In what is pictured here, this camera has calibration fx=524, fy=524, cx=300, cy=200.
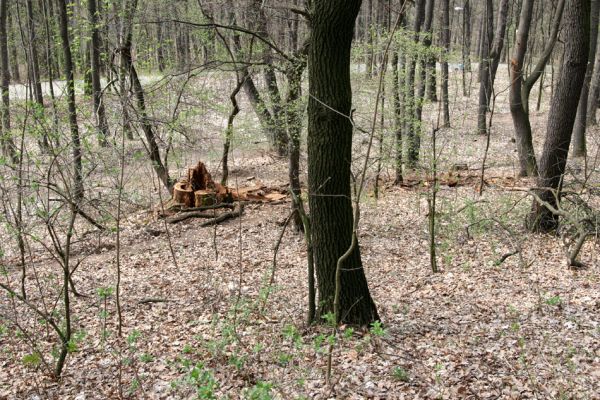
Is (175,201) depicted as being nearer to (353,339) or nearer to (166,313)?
(166,313)

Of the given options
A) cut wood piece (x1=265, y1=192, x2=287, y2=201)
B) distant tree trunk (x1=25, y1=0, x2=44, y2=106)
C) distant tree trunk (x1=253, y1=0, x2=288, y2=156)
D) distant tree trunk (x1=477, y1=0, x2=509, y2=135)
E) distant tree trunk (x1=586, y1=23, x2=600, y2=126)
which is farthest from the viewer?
distant tree trunk (x1=586, y1=23, x2=600, y2=126)

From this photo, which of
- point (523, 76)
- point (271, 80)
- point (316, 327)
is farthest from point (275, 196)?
point (316, 327)

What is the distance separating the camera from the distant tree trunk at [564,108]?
24.8ft

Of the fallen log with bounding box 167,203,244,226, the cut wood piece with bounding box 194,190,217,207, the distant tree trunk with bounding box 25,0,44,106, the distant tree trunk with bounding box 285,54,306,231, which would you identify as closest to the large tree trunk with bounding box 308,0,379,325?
the distant tree trunk with bounding box 285,54,306,231

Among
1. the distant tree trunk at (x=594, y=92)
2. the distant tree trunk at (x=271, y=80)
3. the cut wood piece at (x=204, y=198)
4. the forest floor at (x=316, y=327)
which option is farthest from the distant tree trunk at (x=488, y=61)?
the cut wood piece at (x=204, y=198)

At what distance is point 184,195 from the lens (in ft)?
37.4

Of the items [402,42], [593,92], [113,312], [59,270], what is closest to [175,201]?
[59,270]

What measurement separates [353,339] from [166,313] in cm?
256

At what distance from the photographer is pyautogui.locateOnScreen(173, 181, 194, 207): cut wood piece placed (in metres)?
11.4

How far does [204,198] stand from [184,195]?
469 mm

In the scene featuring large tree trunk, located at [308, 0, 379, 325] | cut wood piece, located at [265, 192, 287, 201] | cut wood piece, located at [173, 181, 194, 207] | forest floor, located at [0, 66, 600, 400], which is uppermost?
large tree trunk, located at [308, 0, 379, 325]

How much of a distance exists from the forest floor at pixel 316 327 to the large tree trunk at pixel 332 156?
1.37ft

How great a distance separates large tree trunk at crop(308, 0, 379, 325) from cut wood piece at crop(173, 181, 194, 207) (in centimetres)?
663

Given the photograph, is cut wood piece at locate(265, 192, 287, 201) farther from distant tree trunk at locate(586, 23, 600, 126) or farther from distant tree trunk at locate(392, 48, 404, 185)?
distant tree trunk at locate(586, 23, 600, 126)
